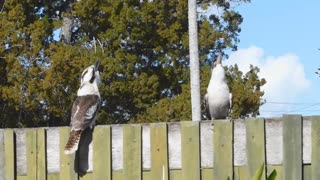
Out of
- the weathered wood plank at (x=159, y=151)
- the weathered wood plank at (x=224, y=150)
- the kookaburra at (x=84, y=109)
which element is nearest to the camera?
the weathered wood plank at (x=224, y=150)

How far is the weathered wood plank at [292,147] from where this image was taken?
5.81m

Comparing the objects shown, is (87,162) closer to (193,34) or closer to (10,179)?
(10,179)

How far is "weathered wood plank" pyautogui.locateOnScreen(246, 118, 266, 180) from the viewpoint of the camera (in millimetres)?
5855

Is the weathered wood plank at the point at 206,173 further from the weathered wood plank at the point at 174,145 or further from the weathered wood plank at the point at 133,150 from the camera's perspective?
the weathered wood plank at the point at 133,150

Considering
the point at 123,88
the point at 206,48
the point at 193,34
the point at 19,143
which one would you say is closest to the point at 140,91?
the point at 123,88

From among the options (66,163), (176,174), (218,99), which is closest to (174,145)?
(176,174)

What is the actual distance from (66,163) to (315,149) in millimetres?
1731

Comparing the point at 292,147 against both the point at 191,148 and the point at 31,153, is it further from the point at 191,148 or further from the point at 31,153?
the point at 31,153

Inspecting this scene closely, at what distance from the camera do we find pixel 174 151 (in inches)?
238

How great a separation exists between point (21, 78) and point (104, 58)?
261cm

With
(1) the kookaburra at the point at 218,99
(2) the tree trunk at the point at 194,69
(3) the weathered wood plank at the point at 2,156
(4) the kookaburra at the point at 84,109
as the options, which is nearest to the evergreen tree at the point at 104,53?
(2) the tree trunk at the point at 194,69

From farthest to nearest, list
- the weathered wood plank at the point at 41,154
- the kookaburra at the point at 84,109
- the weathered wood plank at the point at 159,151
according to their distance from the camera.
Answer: the weathered wood plank at the point at 41,154, the kookaburra at the point at 84,109, the weathered wood plank at the point at 159,151

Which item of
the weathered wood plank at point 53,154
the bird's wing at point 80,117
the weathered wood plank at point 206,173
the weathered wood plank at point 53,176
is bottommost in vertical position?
the weathered wood plank at point 53,176

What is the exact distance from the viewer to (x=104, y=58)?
26.0 meters
